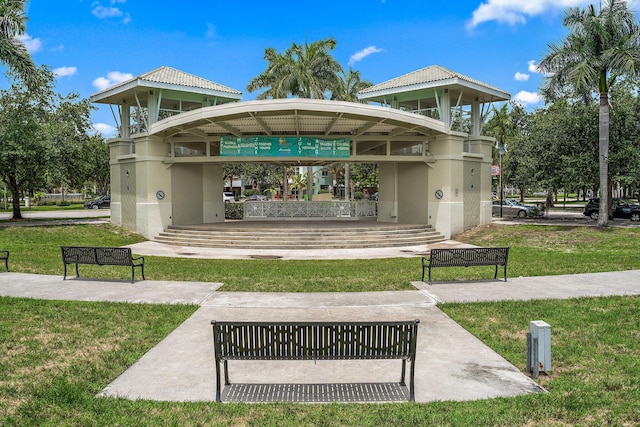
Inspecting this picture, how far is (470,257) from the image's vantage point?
11.3 metres

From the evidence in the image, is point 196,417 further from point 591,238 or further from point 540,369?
point 591,238

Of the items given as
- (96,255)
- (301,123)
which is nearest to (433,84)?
(301,123)

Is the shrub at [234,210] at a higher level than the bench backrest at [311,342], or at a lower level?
higher

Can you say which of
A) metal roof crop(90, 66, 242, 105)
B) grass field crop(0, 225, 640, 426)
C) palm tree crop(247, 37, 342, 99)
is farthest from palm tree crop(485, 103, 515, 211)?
grass field crop(0, 225, 640, 426)

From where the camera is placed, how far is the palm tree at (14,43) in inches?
749

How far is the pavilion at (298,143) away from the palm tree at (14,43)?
3961 mm

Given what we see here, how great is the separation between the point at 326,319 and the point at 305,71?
87.3ft

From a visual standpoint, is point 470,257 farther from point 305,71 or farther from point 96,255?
point 305,71

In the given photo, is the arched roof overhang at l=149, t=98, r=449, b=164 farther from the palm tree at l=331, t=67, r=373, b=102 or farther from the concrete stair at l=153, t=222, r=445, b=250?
the palm tree at l=331, t=67, r=373, b=102

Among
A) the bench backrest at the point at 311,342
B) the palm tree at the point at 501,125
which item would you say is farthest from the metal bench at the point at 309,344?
the palm tree at the point at 501,125

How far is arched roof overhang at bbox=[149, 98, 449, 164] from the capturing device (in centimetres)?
1798

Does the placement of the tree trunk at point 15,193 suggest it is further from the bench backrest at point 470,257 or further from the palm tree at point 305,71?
the bench backrest at point 470,257

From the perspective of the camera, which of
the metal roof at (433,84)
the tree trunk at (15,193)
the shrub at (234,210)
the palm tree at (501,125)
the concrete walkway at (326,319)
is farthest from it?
the palm tree at (501,125)

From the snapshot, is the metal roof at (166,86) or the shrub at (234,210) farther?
the shrub at (234,210)
